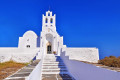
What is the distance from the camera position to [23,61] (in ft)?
50.1

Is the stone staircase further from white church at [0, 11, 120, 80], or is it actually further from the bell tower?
the bell tower

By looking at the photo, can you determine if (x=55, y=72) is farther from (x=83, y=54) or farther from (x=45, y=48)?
(x=45, y=48)

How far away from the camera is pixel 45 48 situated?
19203 millimetres

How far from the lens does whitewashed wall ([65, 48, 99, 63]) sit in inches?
650

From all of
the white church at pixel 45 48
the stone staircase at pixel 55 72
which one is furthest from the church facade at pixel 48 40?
the stone staircase at pixel 55 72

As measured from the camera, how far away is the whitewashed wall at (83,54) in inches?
650

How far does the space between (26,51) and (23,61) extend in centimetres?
208

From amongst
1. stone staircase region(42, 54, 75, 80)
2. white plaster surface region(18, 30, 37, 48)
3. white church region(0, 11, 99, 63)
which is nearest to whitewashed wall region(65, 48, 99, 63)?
white church region(0, 11, 99, 63)

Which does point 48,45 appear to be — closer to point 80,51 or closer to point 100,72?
point 80,51

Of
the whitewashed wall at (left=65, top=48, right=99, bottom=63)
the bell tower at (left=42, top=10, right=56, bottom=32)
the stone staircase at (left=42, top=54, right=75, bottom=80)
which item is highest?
the bell tower at (left=42, top=10, right=56, bottom=32)

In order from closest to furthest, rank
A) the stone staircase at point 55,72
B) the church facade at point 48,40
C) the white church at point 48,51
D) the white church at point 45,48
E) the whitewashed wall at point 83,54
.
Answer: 1. the stone staircase at point 55,72
2. the white church at point 48,51
3. the white church at point 45,48
4. the whitewashed wall at point 83,54
5. the church facade at point 48,40

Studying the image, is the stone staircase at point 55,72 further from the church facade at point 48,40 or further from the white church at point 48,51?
the church facade at point 48,40

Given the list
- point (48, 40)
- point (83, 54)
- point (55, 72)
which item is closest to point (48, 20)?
point (48, 40)

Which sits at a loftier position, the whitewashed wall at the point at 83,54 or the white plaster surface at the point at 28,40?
the white plaster surface at the point at 28,40
